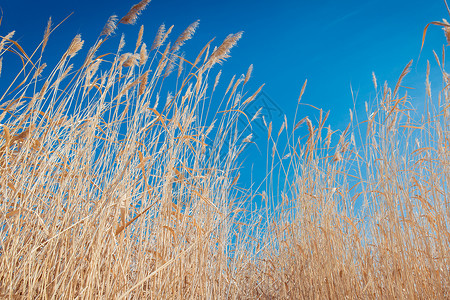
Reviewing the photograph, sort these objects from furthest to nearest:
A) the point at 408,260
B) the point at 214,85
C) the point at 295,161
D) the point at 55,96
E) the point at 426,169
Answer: the point at 295,161, the point at 426,169, the point at 214,85, the point at 408,260, the point at 55,96

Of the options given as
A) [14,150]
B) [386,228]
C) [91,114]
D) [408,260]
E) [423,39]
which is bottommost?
[408,260]

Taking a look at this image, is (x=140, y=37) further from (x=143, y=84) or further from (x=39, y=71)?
(x=39, y=71)

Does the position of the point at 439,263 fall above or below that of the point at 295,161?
below

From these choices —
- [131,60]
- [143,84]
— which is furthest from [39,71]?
[143,84]

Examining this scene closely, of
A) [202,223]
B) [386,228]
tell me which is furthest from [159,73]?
[386,228]

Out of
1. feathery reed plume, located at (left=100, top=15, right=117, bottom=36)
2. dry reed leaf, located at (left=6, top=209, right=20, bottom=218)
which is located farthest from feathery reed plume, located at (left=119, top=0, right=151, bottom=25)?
dry reed leaf, located at (left=6, top=209, right=20, bottom=218)

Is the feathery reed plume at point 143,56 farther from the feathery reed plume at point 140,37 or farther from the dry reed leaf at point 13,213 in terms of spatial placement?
the dry reed leaf at point 13,213

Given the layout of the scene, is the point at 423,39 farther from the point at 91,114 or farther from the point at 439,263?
the point at 91,114

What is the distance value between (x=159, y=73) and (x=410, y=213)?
4.42 ft

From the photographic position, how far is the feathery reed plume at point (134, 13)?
138 centimetres

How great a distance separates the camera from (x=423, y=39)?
3.86 ft

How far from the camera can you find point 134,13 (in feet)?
4.54

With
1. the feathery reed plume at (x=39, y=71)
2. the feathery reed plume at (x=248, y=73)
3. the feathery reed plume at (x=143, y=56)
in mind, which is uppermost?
the feathery reed plume at (x=248, y=73)

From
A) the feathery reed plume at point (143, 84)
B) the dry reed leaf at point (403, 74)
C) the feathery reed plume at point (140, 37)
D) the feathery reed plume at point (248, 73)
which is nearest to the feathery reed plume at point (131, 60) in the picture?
the feathery reed plume at point (140, 37)
